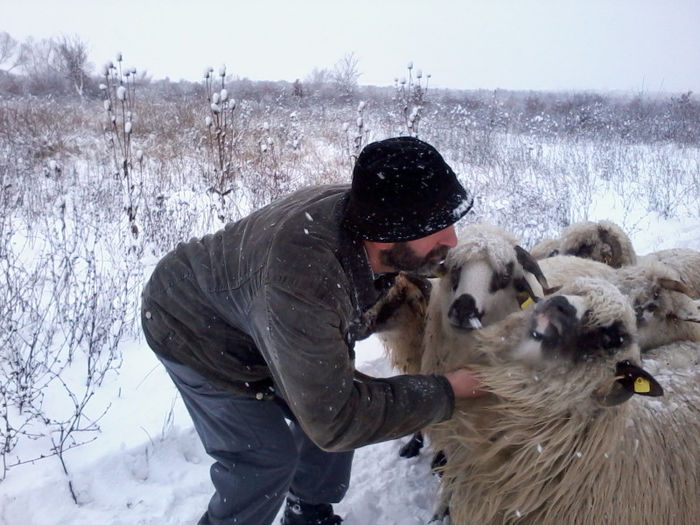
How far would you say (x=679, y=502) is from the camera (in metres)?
2.28

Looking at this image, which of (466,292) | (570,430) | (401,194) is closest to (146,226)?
(466,292)

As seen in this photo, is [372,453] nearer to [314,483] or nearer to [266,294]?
[314,483]

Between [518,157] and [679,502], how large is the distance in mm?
10624

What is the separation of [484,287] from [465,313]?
0.26 m

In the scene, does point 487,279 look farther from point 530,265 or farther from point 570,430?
point 570,430

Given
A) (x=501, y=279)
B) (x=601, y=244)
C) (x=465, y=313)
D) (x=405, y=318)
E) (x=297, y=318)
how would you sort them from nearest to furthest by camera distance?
(x=297, y=318) < (x=465, y=313) < (x=501, y=279) < (x=405, y=318) < (x=601, y=244)

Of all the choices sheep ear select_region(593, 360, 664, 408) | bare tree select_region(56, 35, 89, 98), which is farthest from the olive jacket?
bare tree select_region(56, 35, 89, 98)

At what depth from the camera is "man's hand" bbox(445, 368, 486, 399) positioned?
2.13 meters

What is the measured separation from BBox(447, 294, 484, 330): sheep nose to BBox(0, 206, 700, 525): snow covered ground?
114 cm

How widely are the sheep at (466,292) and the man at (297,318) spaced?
26.8 inches

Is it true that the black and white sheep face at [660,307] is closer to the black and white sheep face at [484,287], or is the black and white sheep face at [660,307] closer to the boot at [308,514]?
the black and white sheep face at [484,287]

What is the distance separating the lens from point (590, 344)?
189 centimetres

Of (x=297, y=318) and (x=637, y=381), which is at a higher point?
(x=297, y=318)

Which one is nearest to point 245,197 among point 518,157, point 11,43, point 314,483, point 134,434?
point 134,434
